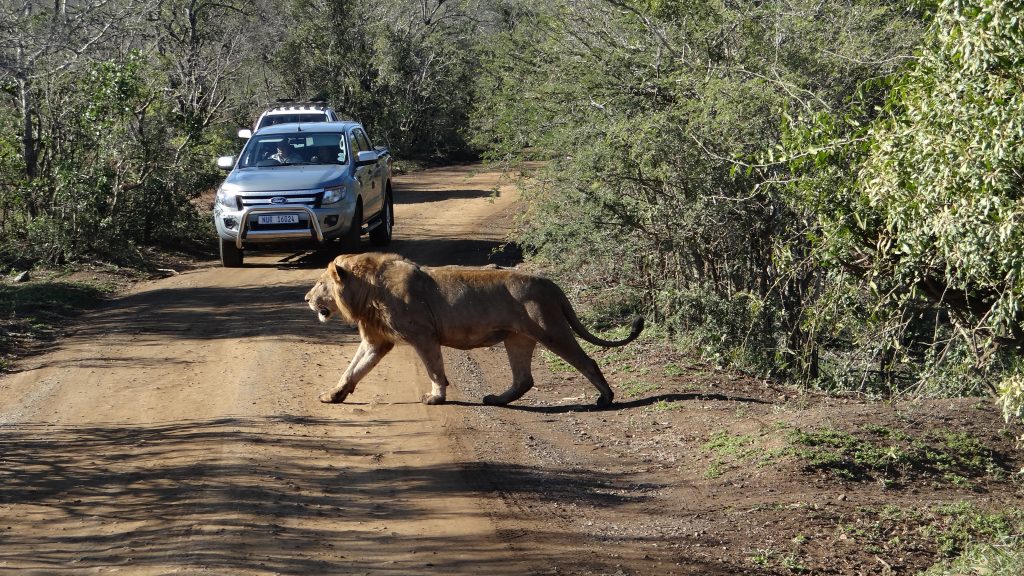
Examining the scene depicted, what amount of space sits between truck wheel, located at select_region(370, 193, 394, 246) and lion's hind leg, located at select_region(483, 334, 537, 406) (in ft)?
30.5

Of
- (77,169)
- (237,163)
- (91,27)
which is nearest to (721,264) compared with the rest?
(237,163)

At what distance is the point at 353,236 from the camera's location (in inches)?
631

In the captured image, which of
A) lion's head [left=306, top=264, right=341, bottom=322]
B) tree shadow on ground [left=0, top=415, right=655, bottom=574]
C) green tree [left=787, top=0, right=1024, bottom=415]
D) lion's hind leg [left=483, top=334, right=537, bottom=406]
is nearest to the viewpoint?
green tree [left=787, top=0, right=1024, bottom=415]

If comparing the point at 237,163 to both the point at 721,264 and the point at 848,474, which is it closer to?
the point at 721,264

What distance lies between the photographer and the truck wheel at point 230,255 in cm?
1605

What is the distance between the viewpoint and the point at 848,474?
7211 mm

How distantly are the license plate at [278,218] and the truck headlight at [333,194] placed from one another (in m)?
0.48

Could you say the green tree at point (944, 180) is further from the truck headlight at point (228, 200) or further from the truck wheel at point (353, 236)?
the truck headlight at point (228, 200)

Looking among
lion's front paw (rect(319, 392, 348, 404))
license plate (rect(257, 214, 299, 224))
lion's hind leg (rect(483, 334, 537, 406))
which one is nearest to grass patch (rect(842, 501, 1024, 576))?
lion's hind leg (rect(483, 334, 537, 406))

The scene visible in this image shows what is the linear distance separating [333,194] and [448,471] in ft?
29.9

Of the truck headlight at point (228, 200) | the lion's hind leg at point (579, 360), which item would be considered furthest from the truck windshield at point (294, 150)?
the lion's hind leg at point (579, 360)

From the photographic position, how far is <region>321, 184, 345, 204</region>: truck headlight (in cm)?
1550

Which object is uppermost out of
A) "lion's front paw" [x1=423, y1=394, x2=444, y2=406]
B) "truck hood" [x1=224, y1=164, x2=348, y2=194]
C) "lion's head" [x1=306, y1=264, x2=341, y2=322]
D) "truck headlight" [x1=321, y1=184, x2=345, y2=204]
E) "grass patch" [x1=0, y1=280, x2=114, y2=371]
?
"truck hood" [x1=224, y1=164, x2=348, y2=194]

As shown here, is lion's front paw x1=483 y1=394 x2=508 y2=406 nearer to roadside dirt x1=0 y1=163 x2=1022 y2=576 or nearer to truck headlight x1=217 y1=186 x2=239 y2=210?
roadside dirt x1=0 y1=163 x2=1022 y2=576
